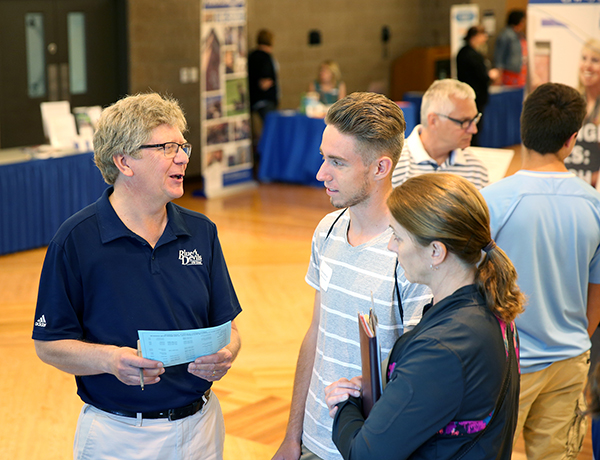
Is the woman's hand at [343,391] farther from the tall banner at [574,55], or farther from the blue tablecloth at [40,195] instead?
the blue tablecloth at [40,195]

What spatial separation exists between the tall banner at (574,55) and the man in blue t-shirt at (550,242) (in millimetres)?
1438

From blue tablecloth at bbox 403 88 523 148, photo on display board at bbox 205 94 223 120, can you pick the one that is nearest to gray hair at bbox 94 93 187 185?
photo on display board at bbox 205 94 223 120

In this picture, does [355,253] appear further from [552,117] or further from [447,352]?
[552,117]

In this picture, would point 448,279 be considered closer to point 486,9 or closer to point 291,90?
point 291,90

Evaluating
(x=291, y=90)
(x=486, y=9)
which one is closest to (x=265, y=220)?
(x=291, y=90)

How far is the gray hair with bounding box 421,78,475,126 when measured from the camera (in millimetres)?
3369

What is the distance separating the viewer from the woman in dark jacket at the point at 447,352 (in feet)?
4.35

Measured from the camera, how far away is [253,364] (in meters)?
4.37

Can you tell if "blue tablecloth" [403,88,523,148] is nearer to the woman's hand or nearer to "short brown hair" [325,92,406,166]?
"short brown hair" [325,92,406,166]

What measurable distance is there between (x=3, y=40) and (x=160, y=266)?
6.97m

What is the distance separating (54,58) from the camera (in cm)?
845

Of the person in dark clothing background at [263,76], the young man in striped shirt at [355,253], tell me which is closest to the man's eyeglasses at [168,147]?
the young man in striped shirt at [355,253]

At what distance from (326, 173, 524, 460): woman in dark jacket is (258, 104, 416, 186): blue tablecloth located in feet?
25.3

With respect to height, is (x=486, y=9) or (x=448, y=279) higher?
(x=486, y=9)
